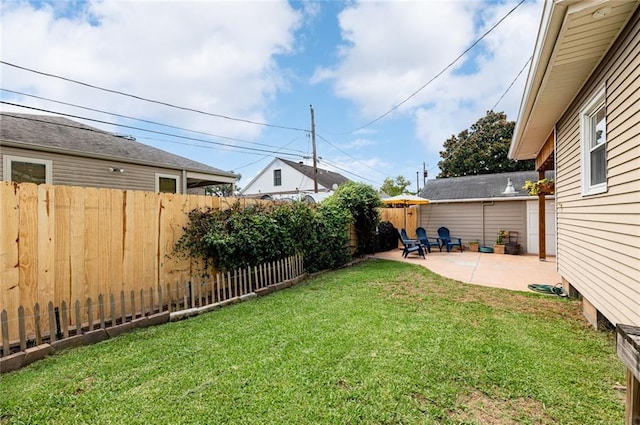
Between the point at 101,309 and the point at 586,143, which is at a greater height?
the point at 586,143

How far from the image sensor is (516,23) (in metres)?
6.11

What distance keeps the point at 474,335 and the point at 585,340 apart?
1.17 meters

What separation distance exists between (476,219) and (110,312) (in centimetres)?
1274

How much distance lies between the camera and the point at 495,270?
7613 mm

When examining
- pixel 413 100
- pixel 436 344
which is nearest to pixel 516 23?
pixel 413 100

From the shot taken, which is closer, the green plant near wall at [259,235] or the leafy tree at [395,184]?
the green plant near wall at [259,235]

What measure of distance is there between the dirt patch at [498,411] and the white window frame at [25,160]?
32.8 ft

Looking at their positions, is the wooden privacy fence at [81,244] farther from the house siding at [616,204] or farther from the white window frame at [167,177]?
the white window frame at [167,177]

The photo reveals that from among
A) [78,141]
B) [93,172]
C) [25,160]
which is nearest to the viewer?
[25,160]

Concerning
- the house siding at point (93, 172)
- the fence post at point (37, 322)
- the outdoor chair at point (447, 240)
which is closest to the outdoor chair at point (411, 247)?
the outdoor chair at point (447, 240)

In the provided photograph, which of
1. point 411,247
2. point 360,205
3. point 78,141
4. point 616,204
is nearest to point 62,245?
point 616,204

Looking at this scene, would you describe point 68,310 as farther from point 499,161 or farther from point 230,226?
point 499,161

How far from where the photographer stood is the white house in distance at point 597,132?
254 cm

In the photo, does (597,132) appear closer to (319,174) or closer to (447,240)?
(447,240)
